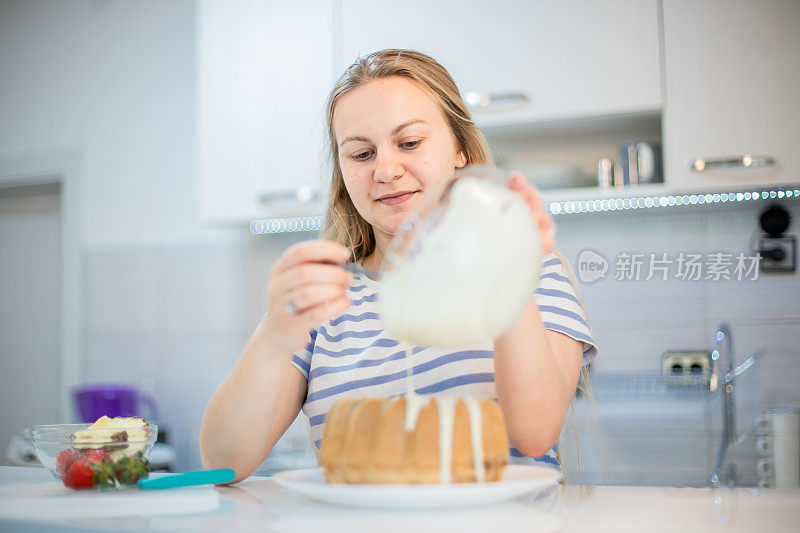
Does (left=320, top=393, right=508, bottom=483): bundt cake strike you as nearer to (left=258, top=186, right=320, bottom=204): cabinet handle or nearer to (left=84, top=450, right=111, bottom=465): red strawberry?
(left=84, top=450, right=111, bottom=465): red strawberry

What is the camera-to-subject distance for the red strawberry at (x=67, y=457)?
775mm

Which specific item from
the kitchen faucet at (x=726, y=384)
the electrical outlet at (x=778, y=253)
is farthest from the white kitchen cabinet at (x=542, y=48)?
the kitchen faucet at (x=726, y=384)

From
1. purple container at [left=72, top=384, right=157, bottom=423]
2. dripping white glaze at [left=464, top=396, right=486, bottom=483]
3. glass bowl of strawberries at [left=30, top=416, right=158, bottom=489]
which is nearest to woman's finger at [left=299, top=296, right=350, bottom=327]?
dripping white glaze at [left=464, top=396, right=486, bottom=483]

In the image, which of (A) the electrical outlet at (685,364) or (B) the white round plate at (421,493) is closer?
(B) the white round plate at (421,493)

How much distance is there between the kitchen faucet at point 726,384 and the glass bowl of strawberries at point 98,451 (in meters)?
1.51

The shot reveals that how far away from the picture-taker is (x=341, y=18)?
208 centimetres

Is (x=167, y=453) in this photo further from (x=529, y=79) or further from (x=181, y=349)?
(x=529, y=79)

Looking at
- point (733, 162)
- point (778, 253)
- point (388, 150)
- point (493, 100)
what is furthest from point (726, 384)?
point (388, 150)

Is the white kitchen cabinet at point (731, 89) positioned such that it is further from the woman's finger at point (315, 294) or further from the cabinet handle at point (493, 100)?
the woman's finger at point (315, 294)

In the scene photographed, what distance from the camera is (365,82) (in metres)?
1.09

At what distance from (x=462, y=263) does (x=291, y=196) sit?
5.13 ft

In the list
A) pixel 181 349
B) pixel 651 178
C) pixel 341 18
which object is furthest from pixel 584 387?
pixel 181 349

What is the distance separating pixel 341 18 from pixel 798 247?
1.31m

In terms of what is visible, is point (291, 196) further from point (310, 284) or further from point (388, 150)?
point (310, 284)
